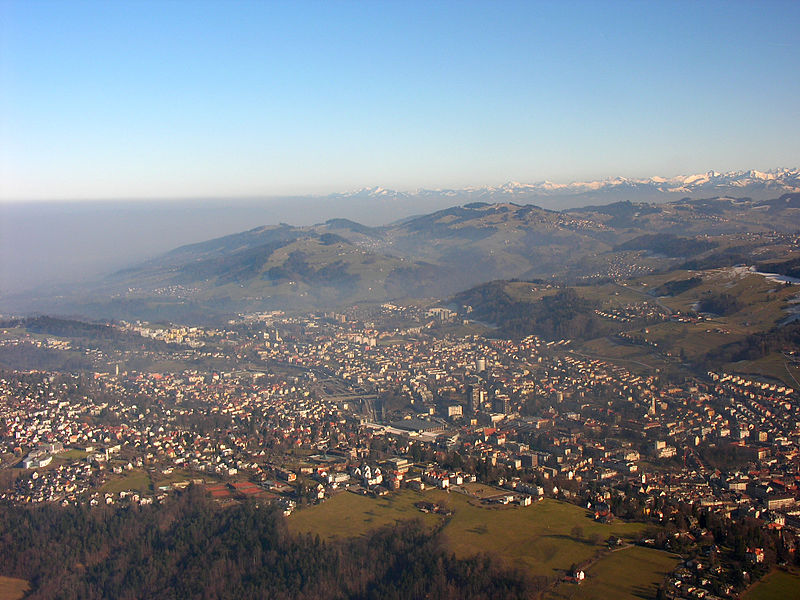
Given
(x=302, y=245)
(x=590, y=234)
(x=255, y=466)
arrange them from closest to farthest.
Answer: (x=255, y=466), (x=302, y=245), (x=590, y=234)

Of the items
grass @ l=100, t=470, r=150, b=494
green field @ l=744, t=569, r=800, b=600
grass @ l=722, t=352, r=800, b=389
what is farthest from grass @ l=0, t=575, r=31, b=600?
grass @ l=722, t=352, r=800, b=389

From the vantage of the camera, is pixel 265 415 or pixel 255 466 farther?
pixel 265 415

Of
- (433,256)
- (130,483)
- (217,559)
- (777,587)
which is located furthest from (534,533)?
(433,256)

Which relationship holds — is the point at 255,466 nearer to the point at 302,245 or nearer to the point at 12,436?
the point at 12,436

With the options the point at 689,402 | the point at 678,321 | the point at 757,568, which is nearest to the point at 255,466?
the point at 757,568

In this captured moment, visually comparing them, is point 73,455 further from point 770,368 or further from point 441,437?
point 770,368

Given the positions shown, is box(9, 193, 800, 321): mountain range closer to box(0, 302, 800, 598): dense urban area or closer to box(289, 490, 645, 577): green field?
box(0, 302, 800, 598): dense urban area
